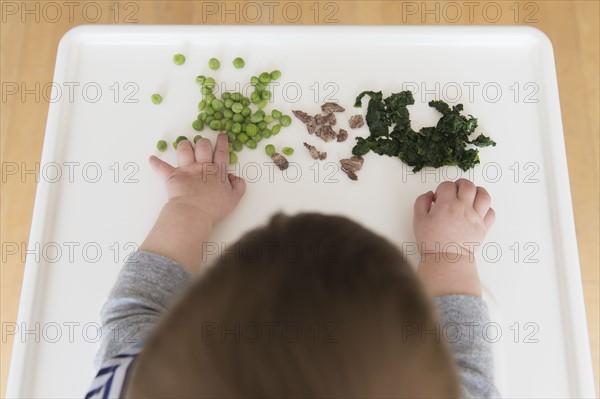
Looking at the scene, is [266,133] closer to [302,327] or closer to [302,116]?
[302,116]

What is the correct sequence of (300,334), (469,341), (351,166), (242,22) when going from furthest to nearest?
(242,22)
(351,166)
(469,341)
(300,334)

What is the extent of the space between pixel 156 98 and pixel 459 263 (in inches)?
17.7

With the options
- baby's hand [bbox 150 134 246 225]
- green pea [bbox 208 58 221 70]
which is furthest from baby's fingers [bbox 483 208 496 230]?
green pea [bbox 208 58 221 70]

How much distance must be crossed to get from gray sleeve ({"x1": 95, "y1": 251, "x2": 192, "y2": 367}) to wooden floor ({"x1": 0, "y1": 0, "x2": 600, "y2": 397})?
2.12 ft

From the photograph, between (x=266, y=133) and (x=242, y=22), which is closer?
(x=266, y=133)

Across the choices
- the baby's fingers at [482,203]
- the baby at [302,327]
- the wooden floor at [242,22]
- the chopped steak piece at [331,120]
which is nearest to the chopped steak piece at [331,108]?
the chopped steak piece at [331,120]

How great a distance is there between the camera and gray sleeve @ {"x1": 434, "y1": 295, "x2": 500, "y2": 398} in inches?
24.7

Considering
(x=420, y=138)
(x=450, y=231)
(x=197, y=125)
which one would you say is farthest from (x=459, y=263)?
(x=197, y=125)

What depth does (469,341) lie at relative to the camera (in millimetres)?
653

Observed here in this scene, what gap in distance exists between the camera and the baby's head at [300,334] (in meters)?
0.36

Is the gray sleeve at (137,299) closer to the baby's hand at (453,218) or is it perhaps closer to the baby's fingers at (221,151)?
the baby's fingers at (221,151)

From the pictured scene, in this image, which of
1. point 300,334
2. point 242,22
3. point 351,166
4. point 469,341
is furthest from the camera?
point 242,22

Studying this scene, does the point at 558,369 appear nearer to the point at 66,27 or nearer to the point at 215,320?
the point at 215,320

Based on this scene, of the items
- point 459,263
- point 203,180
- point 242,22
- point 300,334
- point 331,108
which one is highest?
point 242,22
